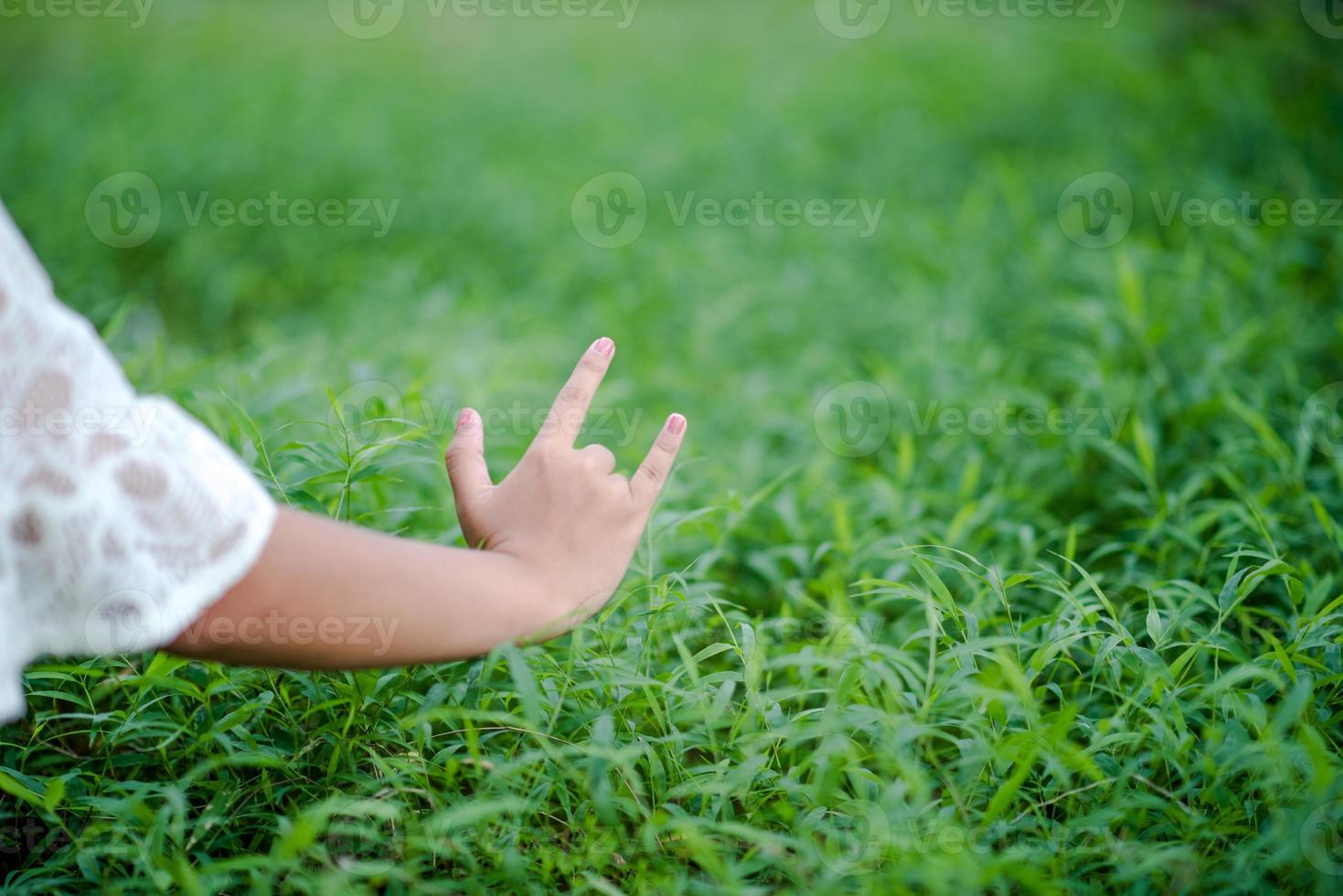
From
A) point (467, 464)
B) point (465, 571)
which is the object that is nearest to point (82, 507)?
point (465, 571)

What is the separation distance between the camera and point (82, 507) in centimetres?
94

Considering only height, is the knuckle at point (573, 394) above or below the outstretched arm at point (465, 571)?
above

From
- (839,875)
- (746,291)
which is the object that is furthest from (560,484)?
(746,291)

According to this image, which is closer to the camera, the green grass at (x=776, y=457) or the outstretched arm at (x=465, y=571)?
the outstretched arm at (x=465, y=571)

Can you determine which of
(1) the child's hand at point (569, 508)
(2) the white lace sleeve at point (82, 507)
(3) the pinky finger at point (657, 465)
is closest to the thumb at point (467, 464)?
(1) the child's hand at point (569, 508)

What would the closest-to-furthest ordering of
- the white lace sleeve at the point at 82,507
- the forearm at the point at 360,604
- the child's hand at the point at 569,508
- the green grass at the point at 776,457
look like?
the white lace sleeve at the point at 82,507 < the forearm at the point at 360,604 < the child's hand at the point at 569,508 < the green grass at the point at 776,457

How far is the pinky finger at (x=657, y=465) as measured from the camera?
4.43 ft


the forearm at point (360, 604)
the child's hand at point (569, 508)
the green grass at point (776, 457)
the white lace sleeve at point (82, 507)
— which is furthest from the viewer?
the green grass at point (776, 457)

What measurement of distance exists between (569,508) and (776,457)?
167cm

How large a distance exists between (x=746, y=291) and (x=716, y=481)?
1.41 m

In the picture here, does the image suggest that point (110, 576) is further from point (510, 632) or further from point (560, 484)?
point (560, 484)

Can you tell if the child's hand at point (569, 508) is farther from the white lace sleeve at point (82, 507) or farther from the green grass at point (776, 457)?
the white lace sleeve at point (82, 507)

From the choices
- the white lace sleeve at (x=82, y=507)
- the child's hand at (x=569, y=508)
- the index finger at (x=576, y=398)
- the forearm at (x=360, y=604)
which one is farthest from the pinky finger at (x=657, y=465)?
the white lace sleeve at (x=82, y=507)

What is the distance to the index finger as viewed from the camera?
4.45ft
